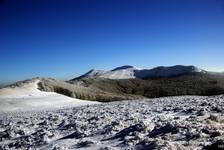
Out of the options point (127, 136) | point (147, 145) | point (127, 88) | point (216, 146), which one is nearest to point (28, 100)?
point (127, 136)

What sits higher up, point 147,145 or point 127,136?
point 127,136

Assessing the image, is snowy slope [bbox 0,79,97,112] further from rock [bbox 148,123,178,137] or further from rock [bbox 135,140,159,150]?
rock [bbox 135,140,159,150]

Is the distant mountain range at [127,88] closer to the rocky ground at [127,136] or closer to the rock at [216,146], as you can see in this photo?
the rocky ground at [127,136]

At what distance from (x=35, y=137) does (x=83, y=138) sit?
2077 millimetres

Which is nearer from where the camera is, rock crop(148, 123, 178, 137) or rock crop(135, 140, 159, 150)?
rock crop(135, 140, 159, 150)

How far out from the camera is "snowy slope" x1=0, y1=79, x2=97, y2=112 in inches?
1185

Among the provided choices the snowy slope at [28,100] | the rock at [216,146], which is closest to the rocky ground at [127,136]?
the rock at [216,146]

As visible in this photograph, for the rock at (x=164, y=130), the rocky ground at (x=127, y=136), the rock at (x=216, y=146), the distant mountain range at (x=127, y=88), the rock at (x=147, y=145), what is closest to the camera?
the rock at (x=216, y=146)

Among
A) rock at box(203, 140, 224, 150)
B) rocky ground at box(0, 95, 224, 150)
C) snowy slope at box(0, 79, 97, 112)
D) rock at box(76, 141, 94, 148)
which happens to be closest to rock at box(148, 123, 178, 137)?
rocky ground at box(0, 95, 224, 150)

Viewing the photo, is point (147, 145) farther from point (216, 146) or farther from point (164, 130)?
point (216, 146)

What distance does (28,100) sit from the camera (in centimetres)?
3244

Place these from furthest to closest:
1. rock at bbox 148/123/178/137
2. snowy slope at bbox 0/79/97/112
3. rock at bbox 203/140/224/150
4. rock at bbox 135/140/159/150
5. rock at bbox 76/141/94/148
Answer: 1. snowy slope at bbox 0/79/97/112
2. rock at bbox 76/141/94/148
3. rock at bbox 148/123/178/137
4. rock at bbox 135/140/159/150
5. rock at bbox 203/140/224/150

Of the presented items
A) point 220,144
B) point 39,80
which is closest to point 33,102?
point 39,80

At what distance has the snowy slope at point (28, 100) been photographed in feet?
98.7
